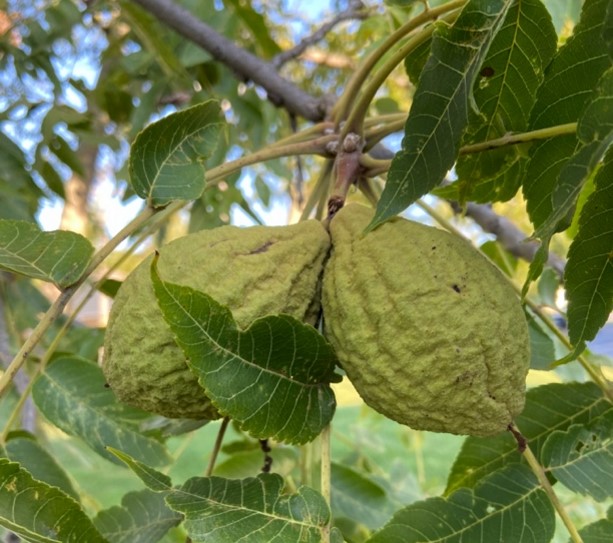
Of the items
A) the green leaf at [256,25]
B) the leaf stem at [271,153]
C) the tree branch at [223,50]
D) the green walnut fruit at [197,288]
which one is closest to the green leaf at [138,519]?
the green walnut fruit at [197,288]

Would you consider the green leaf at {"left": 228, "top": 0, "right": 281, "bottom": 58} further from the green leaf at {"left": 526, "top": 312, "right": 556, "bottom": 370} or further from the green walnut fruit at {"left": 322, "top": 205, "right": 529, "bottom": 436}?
the green walnut fruit at {"left": 322, "top": 205, "right": 529, "bottom": 436}

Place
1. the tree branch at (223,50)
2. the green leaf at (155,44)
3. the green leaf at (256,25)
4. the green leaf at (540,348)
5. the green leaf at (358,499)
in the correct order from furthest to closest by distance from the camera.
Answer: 1. the green leaf at (256,25)
2. the green leaf at (155,44)
3. the tree branch at (223,50)
4. the green leaf at (358,499)
5. the green leaf at (540,348)

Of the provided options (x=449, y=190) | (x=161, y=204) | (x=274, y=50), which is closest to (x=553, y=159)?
(x=449, y=190)

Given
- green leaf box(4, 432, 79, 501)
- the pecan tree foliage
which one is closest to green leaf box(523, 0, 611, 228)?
the pecan tree foliage

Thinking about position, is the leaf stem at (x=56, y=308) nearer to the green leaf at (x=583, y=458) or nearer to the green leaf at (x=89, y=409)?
the green leaf at (x=89, y=409)

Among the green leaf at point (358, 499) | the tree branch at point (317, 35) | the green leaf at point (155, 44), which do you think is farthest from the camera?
the tree branch at point (317, 35)

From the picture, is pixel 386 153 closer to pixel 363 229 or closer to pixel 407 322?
pixel 363 229

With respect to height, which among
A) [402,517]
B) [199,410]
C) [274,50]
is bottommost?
[402,517]
